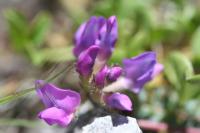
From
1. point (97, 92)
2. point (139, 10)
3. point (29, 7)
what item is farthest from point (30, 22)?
point (97, 92)

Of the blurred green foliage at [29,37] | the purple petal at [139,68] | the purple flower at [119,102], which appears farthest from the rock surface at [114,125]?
the blurred green foliage at [29,37]

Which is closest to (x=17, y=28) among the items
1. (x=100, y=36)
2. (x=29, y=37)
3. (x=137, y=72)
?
(x=29, y=37)

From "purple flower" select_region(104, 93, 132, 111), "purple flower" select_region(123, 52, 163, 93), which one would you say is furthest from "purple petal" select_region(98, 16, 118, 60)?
"purple flower" select_region(104, 93, 132, 111)

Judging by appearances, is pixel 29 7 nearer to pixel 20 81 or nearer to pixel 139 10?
pixel 20 81

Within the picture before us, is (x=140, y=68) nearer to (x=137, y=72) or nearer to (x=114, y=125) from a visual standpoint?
(x=137, y=72)

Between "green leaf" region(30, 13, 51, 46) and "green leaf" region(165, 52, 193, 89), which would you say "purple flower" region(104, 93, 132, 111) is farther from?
"green leaf" region(30, 13, 51, 46)
